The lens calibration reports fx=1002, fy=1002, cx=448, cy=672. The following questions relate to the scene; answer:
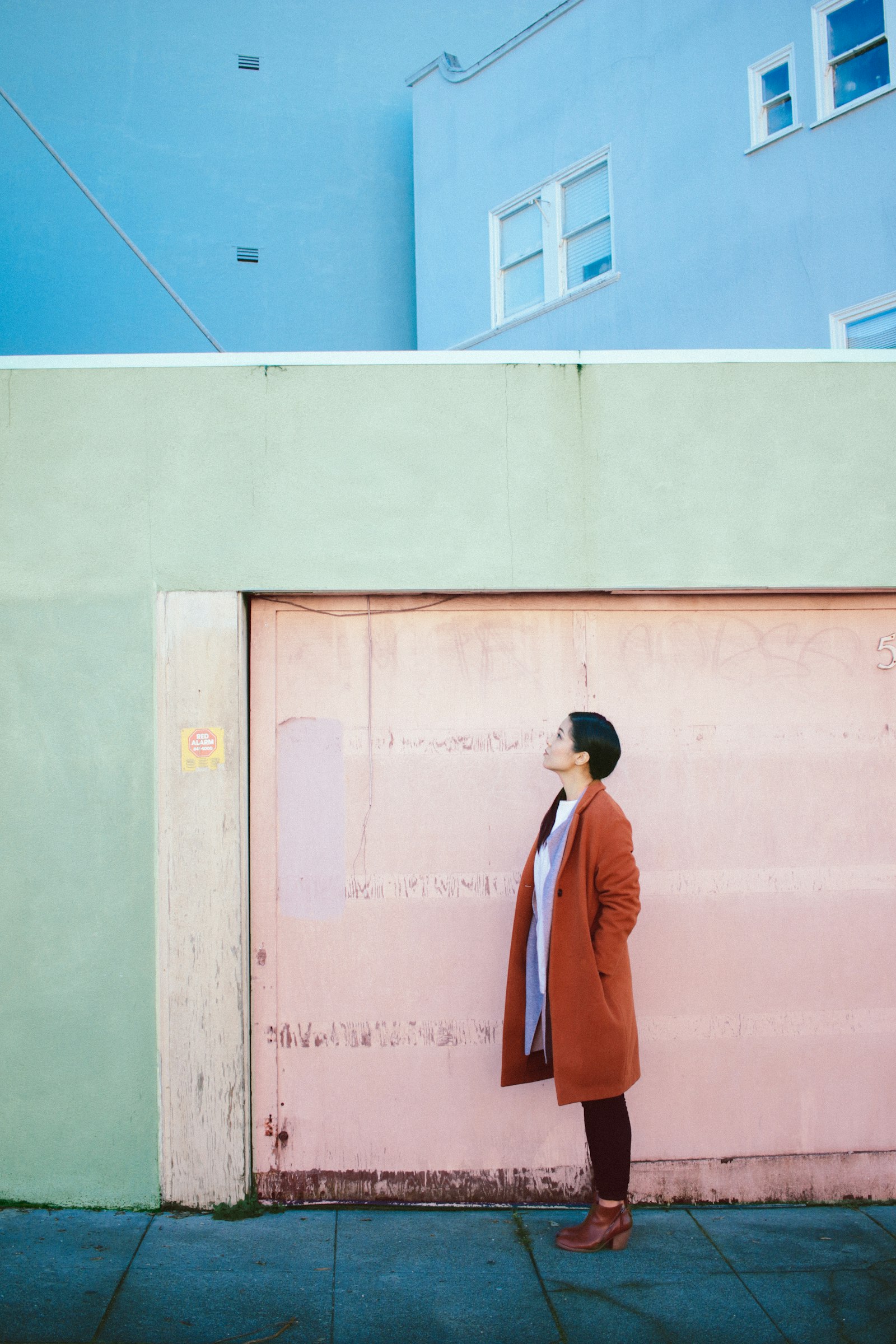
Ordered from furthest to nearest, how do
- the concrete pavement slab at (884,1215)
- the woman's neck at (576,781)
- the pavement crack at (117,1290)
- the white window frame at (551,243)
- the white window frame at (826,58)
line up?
1. the white window frame at (551,243)
2. the white window frame at (826,58)
3. the concrete pavement slab at (884,1215)
4. the woman's neck at (576,781)
5. the pavement crack at (117,1290)

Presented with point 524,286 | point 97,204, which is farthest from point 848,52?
point 97,204

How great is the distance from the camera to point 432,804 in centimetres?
431

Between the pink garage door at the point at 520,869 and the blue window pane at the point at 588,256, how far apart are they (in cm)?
724

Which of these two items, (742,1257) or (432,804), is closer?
(742,1257)

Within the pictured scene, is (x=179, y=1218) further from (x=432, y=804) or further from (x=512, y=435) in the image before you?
(x=512, y=435)

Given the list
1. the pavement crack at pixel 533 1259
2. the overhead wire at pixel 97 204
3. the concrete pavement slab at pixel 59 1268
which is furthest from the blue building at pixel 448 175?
the concrete pavement slab at pixel 59 1268

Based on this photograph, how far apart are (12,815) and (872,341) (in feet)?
26.3

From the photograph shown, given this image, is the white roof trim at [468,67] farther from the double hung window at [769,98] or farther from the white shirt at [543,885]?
the white shirt at [543,885]

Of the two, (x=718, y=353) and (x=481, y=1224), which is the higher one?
(x=718, y=353)

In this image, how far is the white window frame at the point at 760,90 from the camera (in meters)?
9.15

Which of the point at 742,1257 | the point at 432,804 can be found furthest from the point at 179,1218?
the point at 742,1257

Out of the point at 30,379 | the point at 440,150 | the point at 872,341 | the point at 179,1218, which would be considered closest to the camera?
the point at 179,1218

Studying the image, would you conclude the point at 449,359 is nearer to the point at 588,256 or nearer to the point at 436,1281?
the point at 436,1281

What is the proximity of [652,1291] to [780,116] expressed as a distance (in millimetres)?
9678
